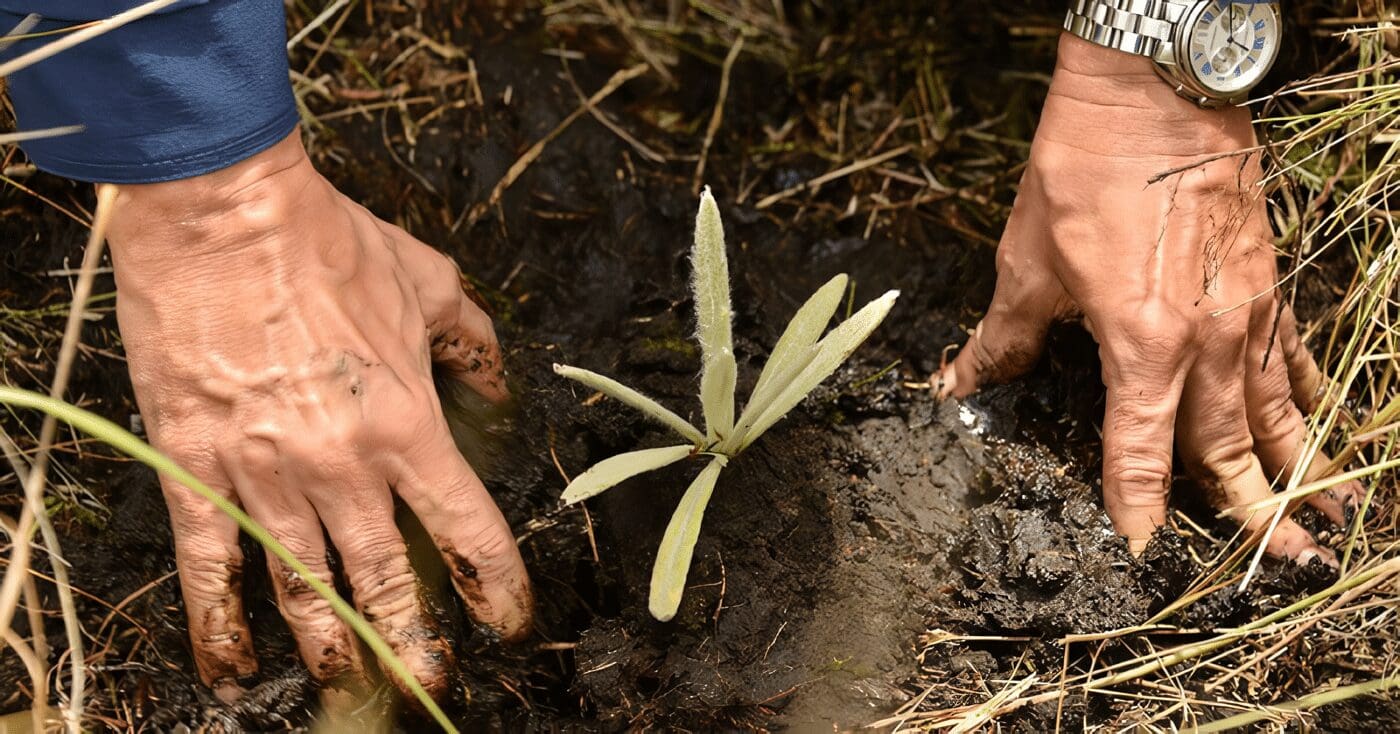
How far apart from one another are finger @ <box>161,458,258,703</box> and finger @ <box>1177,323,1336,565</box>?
133 centimetres

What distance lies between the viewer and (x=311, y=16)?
208 cm

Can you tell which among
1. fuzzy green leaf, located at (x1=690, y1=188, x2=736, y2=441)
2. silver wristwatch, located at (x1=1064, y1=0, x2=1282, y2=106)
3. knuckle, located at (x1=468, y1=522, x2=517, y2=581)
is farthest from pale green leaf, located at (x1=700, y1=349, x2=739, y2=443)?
silver wristwatch, located at (x1=1064, y1=0, x2=1282, y2=106)

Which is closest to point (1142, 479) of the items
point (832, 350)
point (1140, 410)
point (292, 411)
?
point (1140, 410)

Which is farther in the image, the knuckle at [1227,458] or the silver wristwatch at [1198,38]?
the knuckle at [1227,458]

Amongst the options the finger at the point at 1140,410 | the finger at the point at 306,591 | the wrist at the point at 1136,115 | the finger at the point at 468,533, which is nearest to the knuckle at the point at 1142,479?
the finger at the point at 1140,410

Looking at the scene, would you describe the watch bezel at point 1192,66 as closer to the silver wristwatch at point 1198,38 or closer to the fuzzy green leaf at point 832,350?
the silver wristwatch at point 1198,38

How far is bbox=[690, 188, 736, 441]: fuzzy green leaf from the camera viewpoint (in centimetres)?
133

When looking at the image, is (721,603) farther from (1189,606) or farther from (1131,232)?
(1131,232)

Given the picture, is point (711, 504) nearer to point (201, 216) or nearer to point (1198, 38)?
point (201, 216)

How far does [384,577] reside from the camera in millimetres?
1341

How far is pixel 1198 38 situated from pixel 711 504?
0.90m

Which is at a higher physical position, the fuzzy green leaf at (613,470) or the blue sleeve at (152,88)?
the blue sleeve at (152,88)

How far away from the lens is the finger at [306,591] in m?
1.32

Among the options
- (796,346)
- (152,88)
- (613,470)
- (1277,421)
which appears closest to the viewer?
(152,88)
